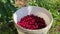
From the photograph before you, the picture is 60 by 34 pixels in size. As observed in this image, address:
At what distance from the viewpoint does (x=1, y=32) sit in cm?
197

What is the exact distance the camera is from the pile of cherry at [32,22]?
1747mm

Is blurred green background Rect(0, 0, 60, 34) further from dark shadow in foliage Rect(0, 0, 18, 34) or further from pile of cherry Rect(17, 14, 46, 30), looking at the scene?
pile of cherry Rect(17, 14, 46, 30)

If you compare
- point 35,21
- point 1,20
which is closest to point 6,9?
point 1,20

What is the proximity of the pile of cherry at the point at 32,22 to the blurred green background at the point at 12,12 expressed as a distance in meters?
0.18

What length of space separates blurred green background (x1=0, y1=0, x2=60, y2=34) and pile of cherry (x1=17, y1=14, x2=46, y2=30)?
175 millimetres

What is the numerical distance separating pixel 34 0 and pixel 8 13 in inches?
20.2

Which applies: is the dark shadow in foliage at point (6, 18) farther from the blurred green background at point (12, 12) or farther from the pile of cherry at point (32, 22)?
the pile of cherry at point (32, 22)

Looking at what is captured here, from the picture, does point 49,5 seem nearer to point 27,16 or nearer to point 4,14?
point 27,16

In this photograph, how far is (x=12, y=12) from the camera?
76.0 inches

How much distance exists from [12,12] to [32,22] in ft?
0.92

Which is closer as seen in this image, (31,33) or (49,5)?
(31,33)

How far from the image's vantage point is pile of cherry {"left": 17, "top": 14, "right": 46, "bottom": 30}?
1.75m

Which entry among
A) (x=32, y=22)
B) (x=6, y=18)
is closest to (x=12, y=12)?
(x=6, y=18)

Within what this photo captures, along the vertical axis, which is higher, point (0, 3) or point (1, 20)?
point (0, 3)
